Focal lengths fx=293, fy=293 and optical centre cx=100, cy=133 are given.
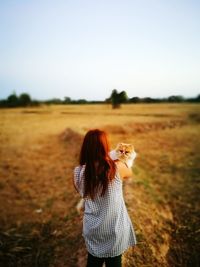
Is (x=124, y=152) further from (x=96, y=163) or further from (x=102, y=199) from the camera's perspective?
(x=102, y=199)

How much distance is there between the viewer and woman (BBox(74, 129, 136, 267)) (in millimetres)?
2436

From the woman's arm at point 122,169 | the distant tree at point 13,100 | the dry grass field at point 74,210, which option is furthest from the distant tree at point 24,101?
the woman's arm at point 122,169

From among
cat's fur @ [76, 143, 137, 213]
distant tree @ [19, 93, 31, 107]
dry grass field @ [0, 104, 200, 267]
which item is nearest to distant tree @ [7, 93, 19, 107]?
distant tree @ [19, 93, 31, 107]

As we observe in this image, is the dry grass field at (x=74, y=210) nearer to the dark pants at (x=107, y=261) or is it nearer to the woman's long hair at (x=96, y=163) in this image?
the dark pants at (x=107, y=261)

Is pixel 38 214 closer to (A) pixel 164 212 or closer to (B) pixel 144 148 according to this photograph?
(A) pixel 164 212

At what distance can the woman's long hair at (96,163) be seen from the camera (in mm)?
2414

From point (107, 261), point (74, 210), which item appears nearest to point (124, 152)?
point (107, 261)

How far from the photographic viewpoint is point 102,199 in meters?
2.56

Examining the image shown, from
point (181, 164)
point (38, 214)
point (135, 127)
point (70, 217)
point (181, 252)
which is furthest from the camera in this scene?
point (135, 127)

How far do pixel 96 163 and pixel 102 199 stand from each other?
1.14 ft

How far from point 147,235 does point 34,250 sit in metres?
1.94

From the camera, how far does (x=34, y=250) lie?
5023 mm

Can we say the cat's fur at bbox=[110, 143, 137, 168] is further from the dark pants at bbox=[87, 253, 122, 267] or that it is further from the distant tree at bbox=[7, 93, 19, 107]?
the distant tree at bbox=[7, 93, 19, 107]

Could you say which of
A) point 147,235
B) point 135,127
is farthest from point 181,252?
point 135,127
